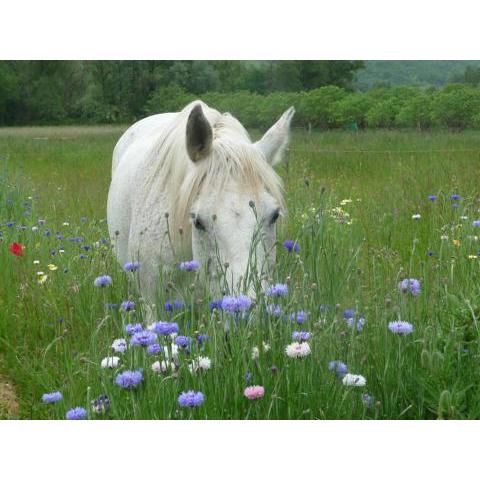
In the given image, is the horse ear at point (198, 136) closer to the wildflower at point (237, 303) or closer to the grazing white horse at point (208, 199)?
the grazing white horse at point (208, 199)

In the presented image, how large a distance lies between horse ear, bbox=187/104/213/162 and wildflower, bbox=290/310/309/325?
1.16 m

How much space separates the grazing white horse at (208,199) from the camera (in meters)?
3.07

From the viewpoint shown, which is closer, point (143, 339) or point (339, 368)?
point (143, 339)

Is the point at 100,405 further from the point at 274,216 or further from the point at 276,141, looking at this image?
the point at 276,141

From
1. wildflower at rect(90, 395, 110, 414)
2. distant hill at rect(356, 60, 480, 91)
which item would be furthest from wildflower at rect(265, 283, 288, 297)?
distant hill at rect(356, 60, 480, 91)

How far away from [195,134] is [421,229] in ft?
5.93

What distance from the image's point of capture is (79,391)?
2.96 m

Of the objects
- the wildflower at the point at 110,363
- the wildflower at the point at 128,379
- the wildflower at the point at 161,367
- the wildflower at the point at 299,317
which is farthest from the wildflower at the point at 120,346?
the wildflower at the point at 299,317

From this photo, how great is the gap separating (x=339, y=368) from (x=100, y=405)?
918 millimetres

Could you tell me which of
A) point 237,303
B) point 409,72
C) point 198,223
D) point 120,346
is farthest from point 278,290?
point 409,72

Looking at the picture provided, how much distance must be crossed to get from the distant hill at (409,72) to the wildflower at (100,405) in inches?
101

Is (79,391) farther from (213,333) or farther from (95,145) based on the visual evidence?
(95,145)

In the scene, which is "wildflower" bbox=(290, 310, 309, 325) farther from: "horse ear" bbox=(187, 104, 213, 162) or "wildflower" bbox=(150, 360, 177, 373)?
A: "horse ear" bbox=(187, 104, 213, 162)

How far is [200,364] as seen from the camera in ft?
8.16
